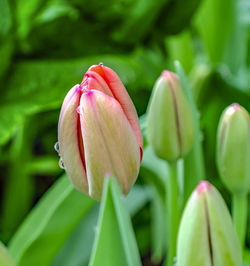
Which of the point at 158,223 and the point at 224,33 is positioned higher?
the point at 224,33

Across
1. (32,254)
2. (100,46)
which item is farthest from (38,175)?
(32,254)

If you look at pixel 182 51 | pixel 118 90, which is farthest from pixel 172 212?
pixel 182 51

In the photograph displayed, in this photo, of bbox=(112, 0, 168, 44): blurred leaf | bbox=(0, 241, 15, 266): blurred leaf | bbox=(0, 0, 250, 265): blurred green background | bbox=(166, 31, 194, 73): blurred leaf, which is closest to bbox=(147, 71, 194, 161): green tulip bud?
bbox=(0, 241, 15, 266): blurred leaf

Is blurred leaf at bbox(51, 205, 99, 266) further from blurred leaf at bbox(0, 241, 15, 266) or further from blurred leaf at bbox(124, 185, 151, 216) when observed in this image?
blurred leaf at bbox(0, 241, 15, 266)

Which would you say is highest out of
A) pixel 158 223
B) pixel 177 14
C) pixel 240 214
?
pixel 177 14

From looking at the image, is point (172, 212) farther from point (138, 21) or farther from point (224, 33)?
point (224, 33)
